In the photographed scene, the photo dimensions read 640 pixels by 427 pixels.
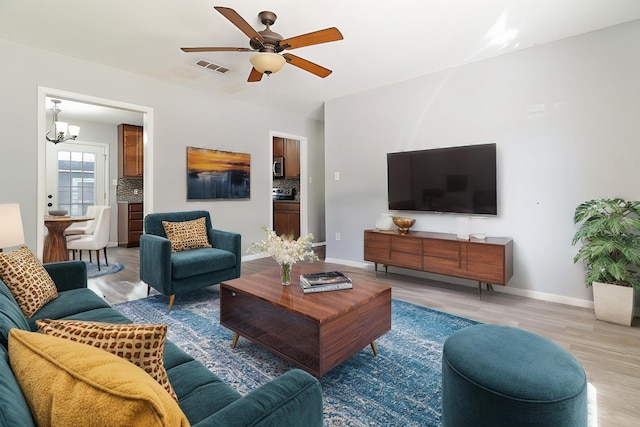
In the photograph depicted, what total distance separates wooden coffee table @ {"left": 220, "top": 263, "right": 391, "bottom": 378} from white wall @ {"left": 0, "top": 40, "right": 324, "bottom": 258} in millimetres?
2623

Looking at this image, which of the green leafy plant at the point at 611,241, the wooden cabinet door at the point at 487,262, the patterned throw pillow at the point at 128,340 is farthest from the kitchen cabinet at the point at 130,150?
the green leafy plant at the point at 611,241

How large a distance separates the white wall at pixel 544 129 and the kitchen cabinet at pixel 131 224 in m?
5.19

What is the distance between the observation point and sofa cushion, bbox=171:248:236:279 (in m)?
3.03

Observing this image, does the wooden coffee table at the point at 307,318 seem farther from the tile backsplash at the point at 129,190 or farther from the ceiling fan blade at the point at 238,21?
the tile backsplash at the point at 129,190

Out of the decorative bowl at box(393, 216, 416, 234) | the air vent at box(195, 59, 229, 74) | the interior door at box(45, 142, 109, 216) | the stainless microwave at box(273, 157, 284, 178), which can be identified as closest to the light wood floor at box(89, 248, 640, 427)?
the decorative bowl at box(393, 216, 416, 234)

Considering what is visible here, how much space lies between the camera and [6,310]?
116 centimetres

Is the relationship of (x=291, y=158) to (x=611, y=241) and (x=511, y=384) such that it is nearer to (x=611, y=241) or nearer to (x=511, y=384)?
(x=611, y=241)

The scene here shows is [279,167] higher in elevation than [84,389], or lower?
higher

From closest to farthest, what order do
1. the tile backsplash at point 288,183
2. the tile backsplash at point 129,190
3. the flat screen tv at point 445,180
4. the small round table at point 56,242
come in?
the flat screen tv at point 445,180 → the small round table at point 56,242 → the tile backsplash at point 129,190 → the tile backsplash at point 288,183

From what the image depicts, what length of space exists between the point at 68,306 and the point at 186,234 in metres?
1.68

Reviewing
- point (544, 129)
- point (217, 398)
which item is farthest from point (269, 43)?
point (544, 129)

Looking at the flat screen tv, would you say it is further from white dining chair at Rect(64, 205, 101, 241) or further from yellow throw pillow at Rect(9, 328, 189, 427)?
white dining chair at Rect(64, 205, 101, 241)

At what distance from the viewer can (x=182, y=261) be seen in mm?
3059

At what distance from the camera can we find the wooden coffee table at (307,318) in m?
1.75
